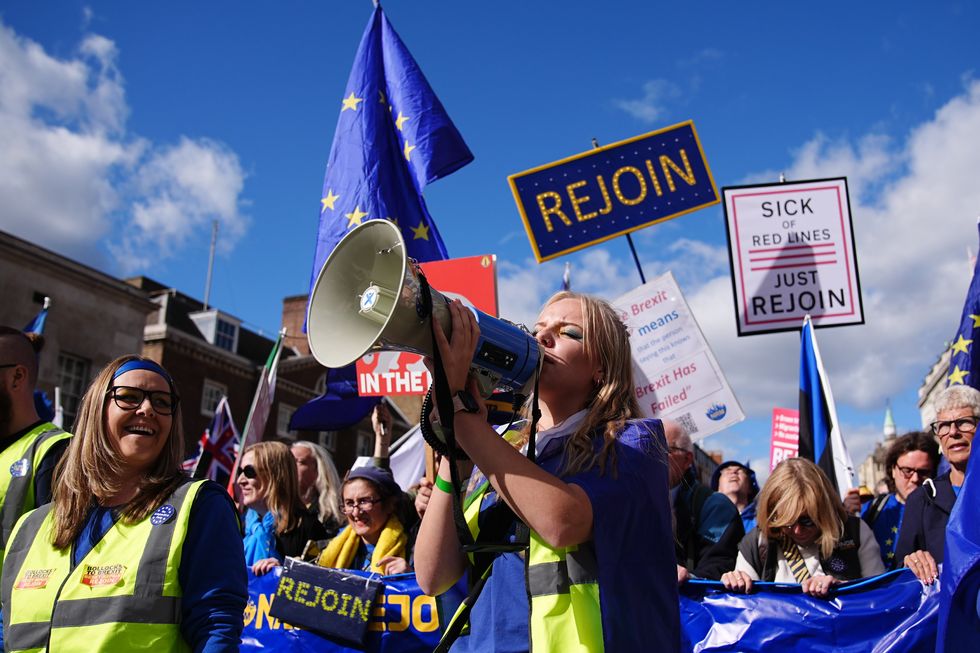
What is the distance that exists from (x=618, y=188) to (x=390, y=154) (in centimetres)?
197

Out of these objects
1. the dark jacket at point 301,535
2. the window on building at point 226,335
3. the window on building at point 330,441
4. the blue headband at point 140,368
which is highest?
the window on building at point 226,335

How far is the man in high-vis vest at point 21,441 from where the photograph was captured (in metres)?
2.76

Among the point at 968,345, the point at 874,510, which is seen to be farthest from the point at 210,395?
the point at 874,510

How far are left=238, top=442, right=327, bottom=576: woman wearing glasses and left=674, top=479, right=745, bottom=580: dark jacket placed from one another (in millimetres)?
2184

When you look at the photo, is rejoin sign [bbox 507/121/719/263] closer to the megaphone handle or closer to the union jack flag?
the union jack flag

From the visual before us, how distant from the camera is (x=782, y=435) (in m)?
10.6

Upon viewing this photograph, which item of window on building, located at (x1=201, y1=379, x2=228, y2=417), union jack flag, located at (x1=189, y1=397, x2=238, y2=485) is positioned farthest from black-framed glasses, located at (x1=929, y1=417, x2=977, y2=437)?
window on building, located at (x1=201, y1=379, x2=228, y2=417)

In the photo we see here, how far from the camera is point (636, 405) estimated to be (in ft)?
6.53

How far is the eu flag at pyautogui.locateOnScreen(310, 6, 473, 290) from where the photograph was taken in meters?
6.96

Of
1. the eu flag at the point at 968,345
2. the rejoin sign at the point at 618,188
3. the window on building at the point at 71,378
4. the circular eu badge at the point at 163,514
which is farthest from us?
the window on building at the point at 71,378

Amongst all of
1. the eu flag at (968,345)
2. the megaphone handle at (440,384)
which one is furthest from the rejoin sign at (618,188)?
the megaphone handle at (440,384)

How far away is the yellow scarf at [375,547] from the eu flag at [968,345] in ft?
12.3

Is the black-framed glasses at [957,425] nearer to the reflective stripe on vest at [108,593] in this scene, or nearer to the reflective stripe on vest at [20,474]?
the reflective stripe on vest at [108,593]

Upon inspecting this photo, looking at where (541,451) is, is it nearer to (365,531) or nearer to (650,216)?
(365,531)
